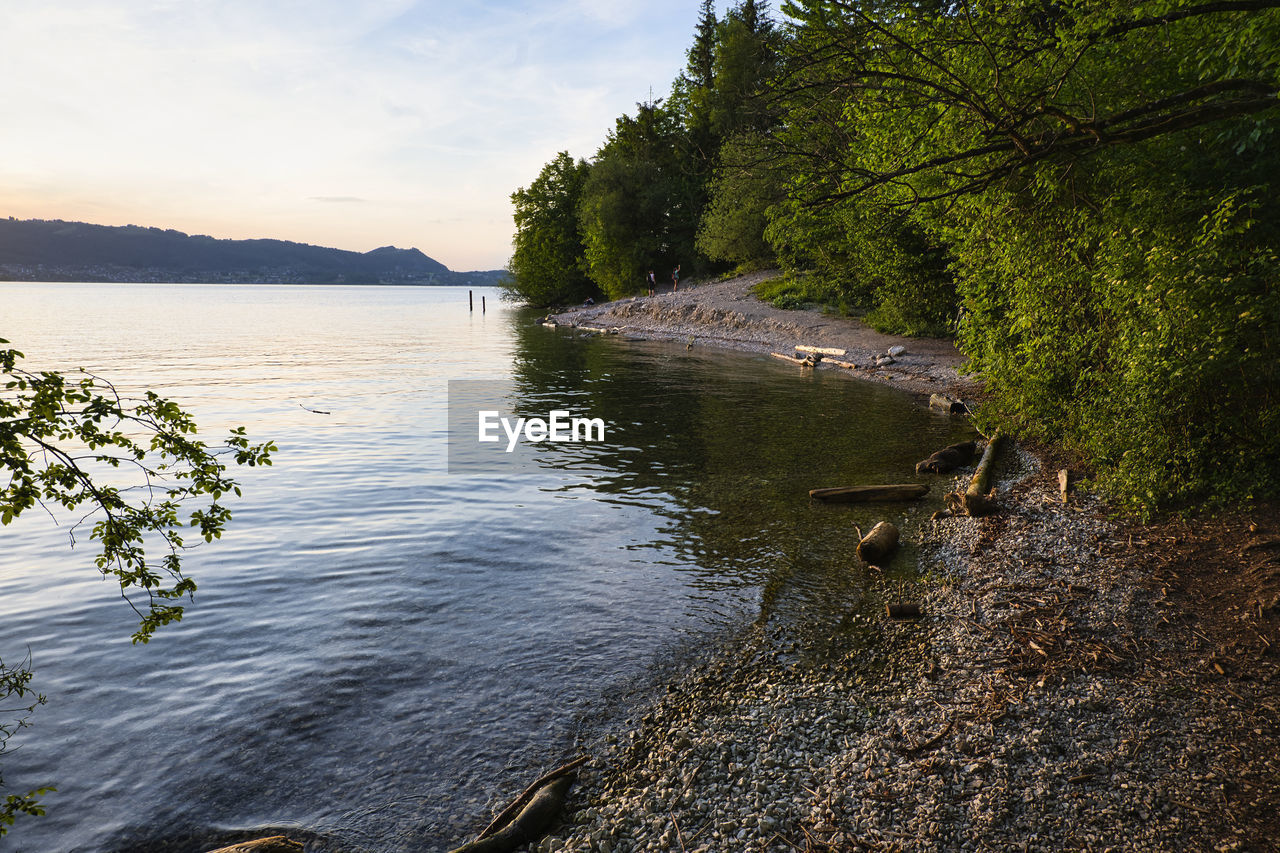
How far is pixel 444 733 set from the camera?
24.5 ft

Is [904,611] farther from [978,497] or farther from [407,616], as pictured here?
[407,616]

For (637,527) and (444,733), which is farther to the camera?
(637,527)

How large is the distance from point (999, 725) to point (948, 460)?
39.1ft

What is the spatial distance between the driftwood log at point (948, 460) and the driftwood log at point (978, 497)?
1078 mm

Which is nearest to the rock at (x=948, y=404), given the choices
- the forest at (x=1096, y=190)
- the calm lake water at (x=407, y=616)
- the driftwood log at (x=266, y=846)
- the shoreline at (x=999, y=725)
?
the calm lake water at (x=407, y=616)

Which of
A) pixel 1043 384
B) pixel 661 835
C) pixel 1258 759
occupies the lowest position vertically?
pixel 661 835

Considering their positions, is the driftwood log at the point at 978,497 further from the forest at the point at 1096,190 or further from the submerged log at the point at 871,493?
the forest at the point at 1096,190

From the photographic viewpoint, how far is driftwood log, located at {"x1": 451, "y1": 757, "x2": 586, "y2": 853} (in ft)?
18.7

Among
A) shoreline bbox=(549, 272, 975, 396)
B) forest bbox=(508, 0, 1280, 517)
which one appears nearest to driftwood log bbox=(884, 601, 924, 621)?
forest bbox=(508, 0, 1280, 517)

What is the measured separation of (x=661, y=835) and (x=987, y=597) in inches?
245

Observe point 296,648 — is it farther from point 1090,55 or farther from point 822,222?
point 822,222

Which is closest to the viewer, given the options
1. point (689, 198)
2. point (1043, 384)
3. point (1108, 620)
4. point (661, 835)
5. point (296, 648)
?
point (661, 835)

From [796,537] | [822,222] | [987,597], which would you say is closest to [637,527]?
[796,537]

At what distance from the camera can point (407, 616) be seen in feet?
33.7
